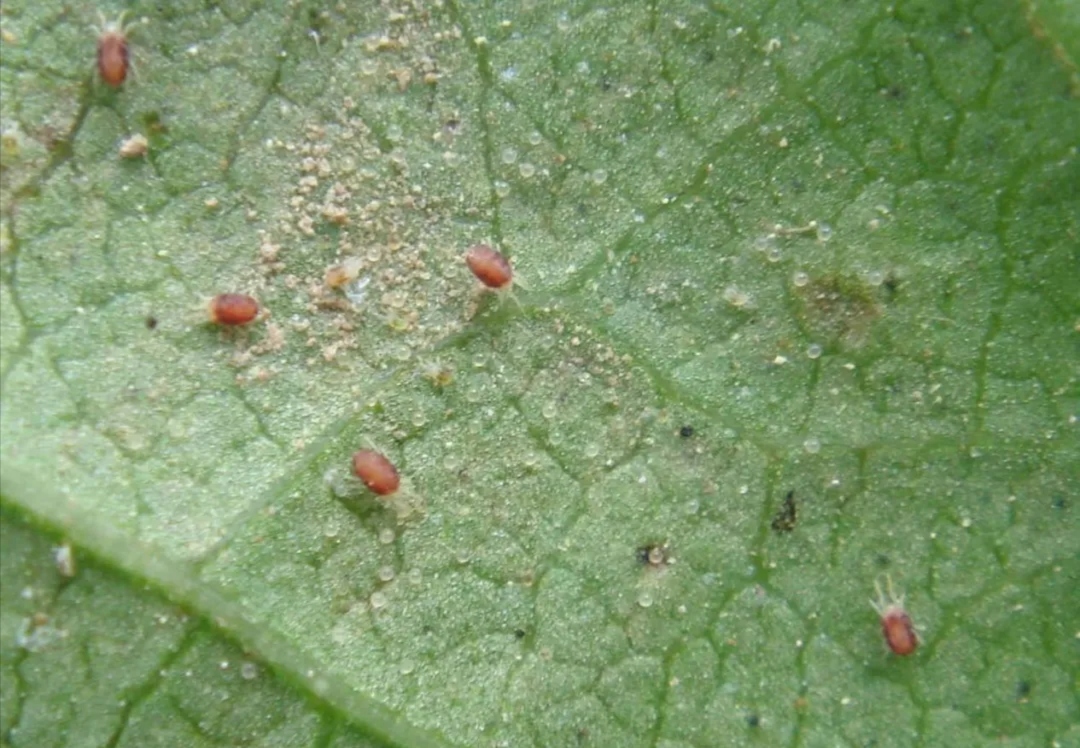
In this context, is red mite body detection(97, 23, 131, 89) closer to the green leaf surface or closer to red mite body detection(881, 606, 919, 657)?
the green leaf surface

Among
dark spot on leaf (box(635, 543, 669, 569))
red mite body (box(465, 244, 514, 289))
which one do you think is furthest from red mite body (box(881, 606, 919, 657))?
red mite body (box(465, 244, 514, 289))

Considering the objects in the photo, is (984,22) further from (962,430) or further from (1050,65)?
(962,430)

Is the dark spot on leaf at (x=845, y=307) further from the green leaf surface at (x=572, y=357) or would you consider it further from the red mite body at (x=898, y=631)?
the red mite body at (x=898, y=631)

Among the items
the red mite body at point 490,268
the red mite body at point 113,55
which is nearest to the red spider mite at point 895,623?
the red mite body at point 490,268

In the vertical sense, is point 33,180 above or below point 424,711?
above

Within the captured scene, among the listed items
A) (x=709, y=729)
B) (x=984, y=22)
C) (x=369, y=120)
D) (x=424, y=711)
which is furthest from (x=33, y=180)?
(x=984, y=22)
